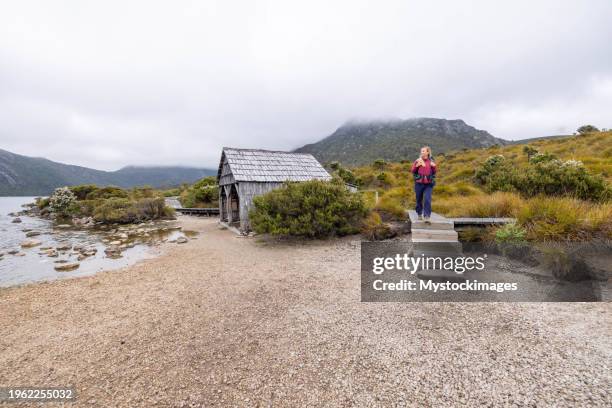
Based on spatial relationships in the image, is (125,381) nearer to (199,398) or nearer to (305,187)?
(199,398)

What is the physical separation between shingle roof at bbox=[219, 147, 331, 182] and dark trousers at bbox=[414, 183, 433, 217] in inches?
272

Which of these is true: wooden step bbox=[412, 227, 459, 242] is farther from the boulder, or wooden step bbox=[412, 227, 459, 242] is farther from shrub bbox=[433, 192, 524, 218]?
the boulder

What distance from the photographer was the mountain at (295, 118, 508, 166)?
59.1m

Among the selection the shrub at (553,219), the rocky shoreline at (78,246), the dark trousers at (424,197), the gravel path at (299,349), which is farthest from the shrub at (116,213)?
the shrub at (553,219)

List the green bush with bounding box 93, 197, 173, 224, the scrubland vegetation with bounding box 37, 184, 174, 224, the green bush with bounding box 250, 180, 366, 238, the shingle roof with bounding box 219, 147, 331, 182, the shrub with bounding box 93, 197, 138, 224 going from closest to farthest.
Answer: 1. the green bush with bounding box 250, 180, 366, 238
2. the shingle roof with bounding box 219, 147, 331, 182
3. the shrub with bounding box 93, 197, 138, 224
4. the green bush with bounding box 93, 197, 173, 224
5. the scrubland vegetation with bounding box 37, 184, 174, 224

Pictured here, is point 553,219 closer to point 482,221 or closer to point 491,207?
point 482,221

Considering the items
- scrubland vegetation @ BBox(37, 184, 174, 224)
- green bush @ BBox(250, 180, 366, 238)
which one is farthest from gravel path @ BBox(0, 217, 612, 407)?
scrubland vegetation @ BBox(37, 184, 174, 224)

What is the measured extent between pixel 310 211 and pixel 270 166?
517 cm

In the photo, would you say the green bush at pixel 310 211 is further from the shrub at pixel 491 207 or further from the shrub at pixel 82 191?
the shrub at pixel 82 191

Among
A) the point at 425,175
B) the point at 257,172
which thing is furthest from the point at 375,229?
the point at 257,172

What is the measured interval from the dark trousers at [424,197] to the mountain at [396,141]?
47.5 m

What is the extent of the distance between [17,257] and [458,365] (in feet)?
45.3

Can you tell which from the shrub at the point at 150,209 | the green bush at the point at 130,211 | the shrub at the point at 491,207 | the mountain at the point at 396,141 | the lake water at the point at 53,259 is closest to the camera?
the lake water at the point at 53,259

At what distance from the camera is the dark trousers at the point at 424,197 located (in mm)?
6539
